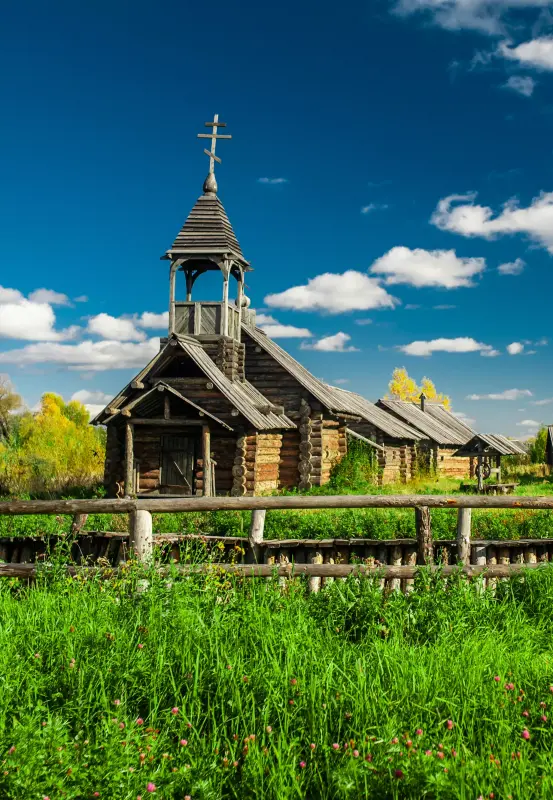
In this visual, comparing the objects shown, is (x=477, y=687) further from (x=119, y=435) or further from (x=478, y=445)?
(x=478, y=445)

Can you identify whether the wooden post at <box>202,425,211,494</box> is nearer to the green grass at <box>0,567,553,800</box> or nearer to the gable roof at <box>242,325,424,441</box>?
the gable roof at <box>242,325,424,441</box>

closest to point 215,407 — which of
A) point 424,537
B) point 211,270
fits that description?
point 211,270

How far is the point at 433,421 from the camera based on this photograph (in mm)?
45719

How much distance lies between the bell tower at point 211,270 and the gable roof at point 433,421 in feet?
53.9

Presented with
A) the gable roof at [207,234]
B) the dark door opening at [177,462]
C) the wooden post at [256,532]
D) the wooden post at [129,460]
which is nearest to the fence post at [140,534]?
the wooden post at [256,532]

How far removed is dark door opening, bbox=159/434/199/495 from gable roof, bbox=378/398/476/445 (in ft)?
60.9

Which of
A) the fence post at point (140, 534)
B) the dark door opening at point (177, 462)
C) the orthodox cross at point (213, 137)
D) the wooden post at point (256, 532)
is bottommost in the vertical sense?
the wooden post at point (256, 532)

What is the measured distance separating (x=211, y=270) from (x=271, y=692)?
78.7 ft

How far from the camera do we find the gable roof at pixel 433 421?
41.2m

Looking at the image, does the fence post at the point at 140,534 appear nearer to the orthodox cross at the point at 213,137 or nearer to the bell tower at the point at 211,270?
the bell tower at the point at 211,270

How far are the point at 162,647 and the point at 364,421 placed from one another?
28.6 meters

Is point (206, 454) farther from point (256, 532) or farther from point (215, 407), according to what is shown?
point (256, 532)

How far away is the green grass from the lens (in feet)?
12.1

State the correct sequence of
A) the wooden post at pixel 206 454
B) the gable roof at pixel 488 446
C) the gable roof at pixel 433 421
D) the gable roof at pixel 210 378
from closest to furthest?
1. the wooden post at pixel 206 454
2. the gable roof at pixel 210 378
3. the gable roof at pixel 488 446
4. the gable roof at pixel 433 421
